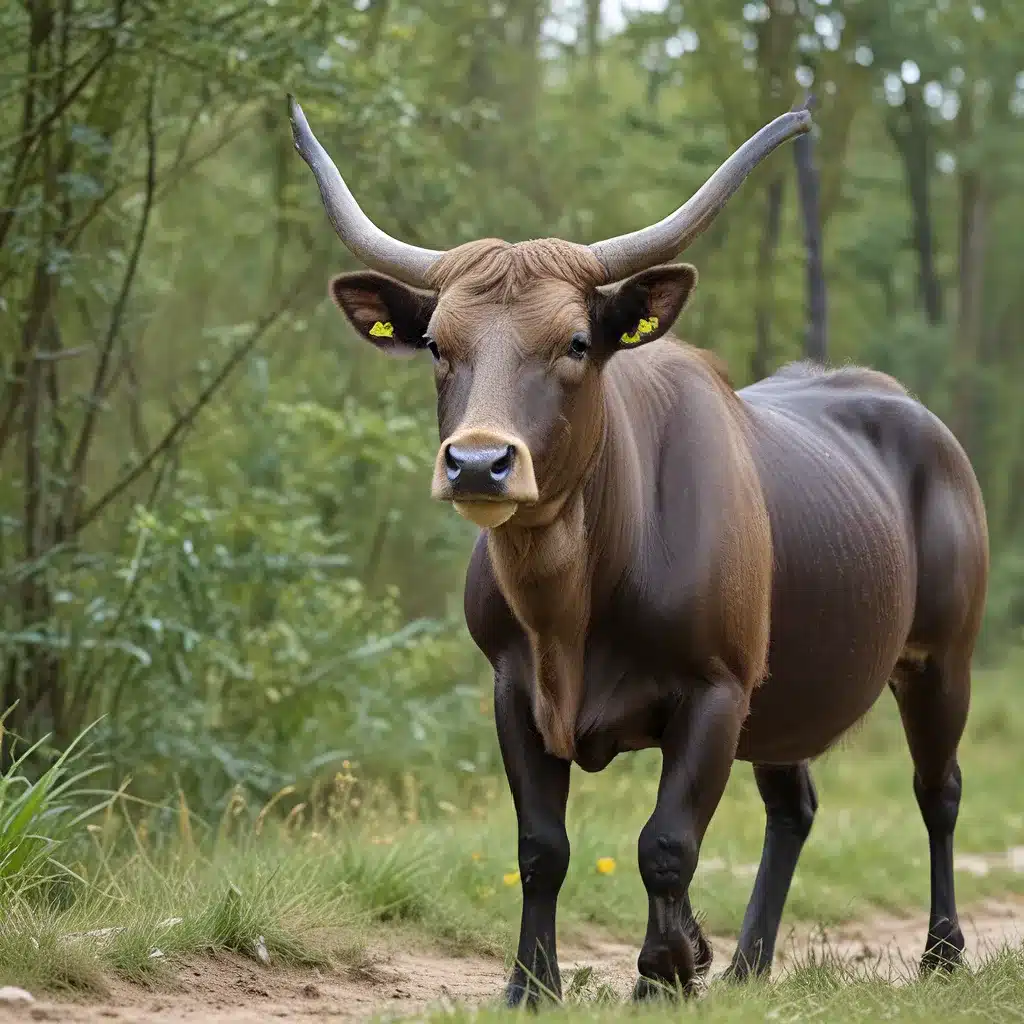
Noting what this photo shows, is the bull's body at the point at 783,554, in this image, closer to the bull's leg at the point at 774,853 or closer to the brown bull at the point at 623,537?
the brown bull at the point at 623,537

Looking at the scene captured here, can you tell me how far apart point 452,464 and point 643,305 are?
1.04 m

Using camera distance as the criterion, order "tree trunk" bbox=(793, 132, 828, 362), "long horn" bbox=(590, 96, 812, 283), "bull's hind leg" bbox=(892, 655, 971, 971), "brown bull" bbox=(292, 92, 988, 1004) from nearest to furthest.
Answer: "brown bull" bbox=(292, 92, 988, 1004) → "long horn" bbox=(590, 96, 812, 283) → "bull's hind leg" bbox=(892, 655, 971, 971) → "tree trunk" bbox=(793, 132, 828, 362)

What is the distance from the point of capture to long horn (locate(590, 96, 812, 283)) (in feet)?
17.1

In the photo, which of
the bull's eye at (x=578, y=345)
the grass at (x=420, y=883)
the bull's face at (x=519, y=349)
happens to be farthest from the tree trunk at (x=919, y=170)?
the bull's eye at (x=578, y=345)

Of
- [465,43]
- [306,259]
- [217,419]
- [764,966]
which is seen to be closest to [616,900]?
[764,966]

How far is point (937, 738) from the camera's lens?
Result: 23.5ft

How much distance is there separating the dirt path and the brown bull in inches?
19.0

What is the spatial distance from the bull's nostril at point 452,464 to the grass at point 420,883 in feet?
4.92

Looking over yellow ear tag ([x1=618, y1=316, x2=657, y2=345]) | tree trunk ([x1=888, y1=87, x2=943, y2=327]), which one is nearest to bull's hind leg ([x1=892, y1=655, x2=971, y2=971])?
yellow ear tag ([x1=618, y1=316, x2=657, y2=345])

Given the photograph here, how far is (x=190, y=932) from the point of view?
5480 mm

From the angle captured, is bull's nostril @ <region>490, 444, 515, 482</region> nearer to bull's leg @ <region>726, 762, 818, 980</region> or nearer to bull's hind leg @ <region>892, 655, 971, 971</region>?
bull's leg @ <region>726, 762, 818, 980</region>

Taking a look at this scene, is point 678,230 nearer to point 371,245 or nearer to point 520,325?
point 520,325

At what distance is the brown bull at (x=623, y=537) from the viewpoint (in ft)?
16.2

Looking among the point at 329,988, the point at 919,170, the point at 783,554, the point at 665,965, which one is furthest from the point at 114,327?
the point at 919,170
